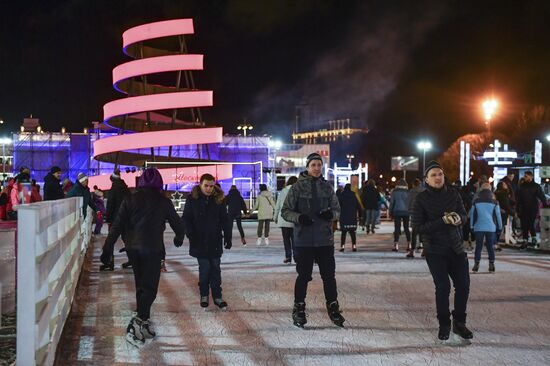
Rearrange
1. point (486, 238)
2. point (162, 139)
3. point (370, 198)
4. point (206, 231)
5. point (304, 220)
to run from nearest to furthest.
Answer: point (304, 220) → point (206, 231) → point (486, 238) → point (370, 198) → point (162, 139)

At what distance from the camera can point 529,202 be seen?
16.4 m

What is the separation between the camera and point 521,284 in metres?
10.3

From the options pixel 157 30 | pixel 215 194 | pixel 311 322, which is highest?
pixel 157 30

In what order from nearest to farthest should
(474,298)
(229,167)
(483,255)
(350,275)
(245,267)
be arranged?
(474,298) < (350,275) < (245,267) < (483,255) < (229,167)

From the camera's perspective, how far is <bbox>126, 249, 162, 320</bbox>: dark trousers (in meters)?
6.46

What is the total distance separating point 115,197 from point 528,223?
32.4 ft

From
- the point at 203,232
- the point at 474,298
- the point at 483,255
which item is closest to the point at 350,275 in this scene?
the point at 474,298

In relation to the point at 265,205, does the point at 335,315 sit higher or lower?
lower

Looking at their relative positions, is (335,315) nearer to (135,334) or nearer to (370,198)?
(135,334)

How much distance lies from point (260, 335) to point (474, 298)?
341 centimetres

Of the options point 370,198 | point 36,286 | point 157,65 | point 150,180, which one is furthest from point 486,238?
point 157,65

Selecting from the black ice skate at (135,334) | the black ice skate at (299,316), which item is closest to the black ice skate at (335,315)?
the black ice skate at (299,316)

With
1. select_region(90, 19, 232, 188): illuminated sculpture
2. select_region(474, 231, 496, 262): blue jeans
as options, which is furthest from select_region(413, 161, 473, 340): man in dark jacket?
select_region(90, 19, 232, 188): illuminated sculpture

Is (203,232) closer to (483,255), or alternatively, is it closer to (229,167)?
(483,255)
